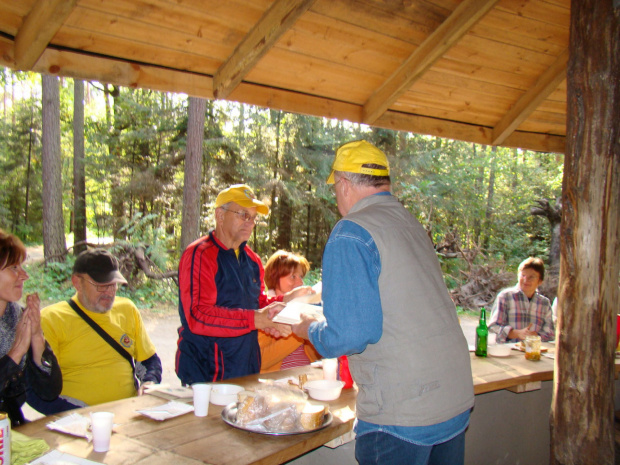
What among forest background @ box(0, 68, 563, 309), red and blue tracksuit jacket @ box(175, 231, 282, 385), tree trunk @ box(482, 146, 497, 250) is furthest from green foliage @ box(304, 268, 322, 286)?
red and blue tracksuit jacket @ box(175, 231, 282, 385)

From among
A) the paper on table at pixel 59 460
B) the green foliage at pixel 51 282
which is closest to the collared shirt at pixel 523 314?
the paper on table at pixel 59 460

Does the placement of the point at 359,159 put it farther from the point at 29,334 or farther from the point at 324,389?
the point at 29,334

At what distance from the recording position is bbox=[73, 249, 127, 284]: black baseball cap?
3.08 metres

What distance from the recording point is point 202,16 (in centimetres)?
313

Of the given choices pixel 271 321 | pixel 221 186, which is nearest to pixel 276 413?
pixel 271 321

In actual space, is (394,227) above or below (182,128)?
below

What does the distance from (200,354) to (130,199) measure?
39.5 ft

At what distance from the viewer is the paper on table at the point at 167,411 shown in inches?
88.4

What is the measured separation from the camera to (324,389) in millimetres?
2564

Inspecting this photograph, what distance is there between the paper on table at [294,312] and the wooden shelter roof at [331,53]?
4.99 ft

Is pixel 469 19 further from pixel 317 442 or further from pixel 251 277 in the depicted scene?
pixel 317 442

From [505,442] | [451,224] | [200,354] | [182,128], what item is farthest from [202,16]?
[451,224]

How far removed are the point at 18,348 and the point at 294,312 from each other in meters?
1.22

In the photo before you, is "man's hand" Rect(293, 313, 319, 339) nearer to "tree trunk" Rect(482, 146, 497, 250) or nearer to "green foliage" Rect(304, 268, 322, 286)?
"green foliage" Rect(304, 268, 322, 286)
